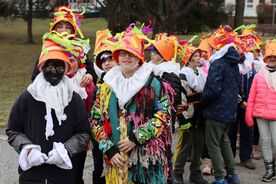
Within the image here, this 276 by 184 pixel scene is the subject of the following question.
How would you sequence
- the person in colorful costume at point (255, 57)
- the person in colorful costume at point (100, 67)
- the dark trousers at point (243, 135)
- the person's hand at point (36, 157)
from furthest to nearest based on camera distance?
the person in colorful costume at point (255, 57) < the dark trousers at point (243, 135) < the person in colorful costume at point (100, 67) < the person's hand at point (36, 157)

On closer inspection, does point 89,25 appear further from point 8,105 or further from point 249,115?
point 249,115

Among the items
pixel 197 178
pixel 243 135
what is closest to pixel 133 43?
pixel 197 178

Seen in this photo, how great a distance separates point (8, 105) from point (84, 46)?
22.3ft

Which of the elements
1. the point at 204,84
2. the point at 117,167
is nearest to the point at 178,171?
the point at 204,84

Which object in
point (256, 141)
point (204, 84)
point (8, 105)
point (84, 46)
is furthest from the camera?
point (8, 105)

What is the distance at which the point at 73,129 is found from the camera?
3549 millimetres

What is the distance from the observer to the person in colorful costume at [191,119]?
5320 millimetres

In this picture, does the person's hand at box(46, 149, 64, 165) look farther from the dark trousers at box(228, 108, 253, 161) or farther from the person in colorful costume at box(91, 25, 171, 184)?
the dark trousers at box(228, 108, 253, 161)

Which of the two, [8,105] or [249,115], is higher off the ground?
[249,115]

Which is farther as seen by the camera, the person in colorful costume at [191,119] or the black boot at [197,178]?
the black boot at [197,178]

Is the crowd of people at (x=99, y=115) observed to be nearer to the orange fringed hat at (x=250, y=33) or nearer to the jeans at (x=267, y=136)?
the jeans at (x=267, y=136)

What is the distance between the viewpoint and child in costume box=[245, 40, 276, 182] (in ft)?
18.5

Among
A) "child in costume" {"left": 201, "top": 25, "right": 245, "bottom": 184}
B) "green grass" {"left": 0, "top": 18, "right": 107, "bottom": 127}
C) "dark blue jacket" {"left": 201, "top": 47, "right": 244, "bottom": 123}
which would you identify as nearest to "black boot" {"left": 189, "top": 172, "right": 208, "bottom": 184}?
"child in costume" {"left": 201, "top": 25, "right": 245, "bottom": 184}

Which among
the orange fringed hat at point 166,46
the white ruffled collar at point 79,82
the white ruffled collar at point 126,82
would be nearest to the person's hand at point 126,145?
the white ruffled collar at point 126,82
